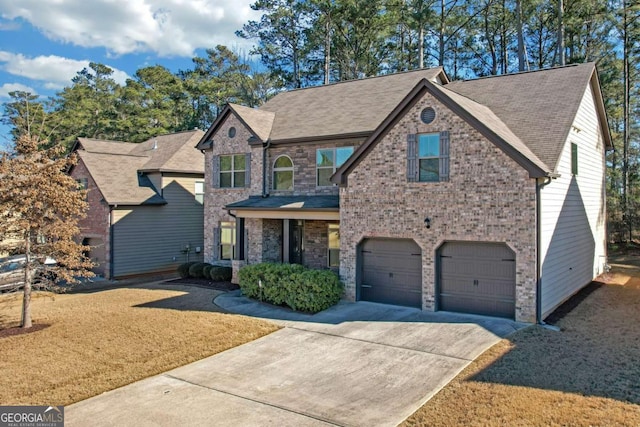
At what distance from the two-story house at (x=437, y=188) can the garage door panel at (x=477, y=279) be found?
0.03 meters

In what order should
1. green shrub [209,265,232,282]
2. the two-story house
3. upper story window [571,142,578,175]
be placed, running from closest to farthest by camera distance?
the two-story house → upper story window [571,142,578,175] → green shrub [209,265,232,282]

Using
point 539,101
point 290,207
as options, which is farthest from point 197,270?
point 539,101

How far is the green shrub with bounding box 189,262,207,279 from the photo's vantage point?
20.3 metres

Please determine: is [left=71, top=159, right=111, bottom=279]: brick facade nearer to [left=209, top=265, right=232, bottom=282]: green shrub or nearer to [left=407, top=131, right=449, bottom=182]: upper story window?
[left=209, top=265, right=232, bottom=282]: green shrub

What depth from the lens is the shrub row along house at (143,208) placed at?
72.2 ft

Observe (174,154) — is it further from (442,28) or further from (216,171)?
(442,28)

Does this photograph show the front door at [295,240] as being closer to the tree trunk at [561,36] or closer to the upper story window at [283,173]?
the upper story window at [283,173]

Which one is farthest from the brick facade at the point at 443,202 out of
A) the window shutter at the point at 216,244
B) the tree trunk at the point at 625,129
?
the tree trunk at the point at 625,129

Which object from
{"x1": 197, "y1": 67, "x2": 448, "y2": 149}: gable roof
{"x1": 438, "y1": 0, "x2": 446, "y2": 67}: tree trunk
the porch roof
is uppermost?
{"x1": 438, "y1": 0, "x2": 446, "y2": 67}: tree trunk

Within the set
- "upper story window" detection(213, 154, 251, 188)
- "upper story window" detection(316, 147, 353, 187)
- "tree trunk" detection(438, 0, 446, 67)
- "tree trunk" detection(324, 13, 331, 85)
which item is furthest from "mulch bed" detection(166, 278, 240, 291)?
"tree trunk" detection(438, 0, 446, 67)

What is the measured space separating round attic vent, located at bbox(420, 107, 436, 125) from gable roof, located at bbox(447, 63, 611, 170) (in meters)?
2.82

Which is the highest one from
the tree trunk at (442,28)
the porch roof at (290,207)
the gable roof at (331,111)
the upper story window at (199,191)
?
the tree trunk at (442,28)

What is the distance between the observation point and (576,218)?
15.4 m

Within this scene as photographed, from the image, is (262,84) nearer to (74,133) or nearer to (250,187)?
(74,133)
